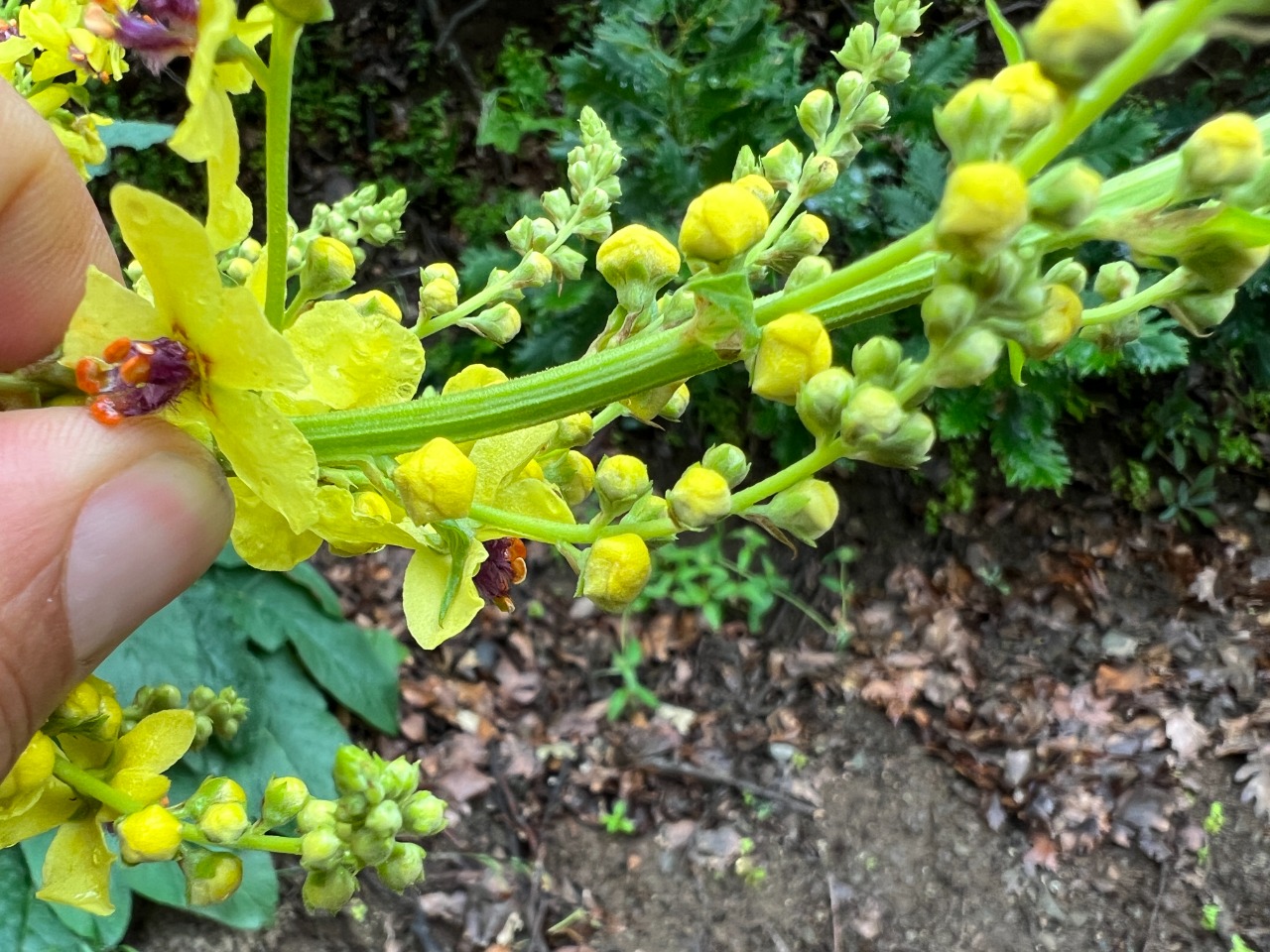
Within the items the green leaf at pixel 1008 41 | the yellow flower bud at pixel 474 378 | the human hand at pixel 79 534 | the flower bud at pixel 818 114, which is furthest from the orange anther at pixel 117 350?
the flower bud at pixel 818 114

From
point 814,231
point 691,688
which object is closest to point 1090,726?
point 691,688

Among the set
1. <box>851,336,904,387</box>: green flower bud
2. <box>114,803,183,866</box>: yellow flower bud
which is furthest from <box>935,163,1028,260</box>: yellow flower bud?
<box>114,803,183,866</box>: yellow flower bud

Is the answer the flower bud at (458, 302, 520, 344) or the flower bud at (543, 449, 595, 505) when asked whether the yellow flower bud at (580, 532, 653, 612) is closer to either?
the flower bud at (543, 449, 595, 505)

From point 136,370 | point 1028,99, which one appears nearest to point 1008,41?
point 1028,99

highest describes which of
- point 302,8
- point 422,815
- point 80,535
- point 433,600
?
point 302,8

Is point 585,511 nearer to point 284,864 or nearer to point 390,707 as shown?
point 390,707

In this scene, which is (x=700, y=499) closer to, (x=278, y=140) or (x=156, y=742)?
(x=278, y=140)
